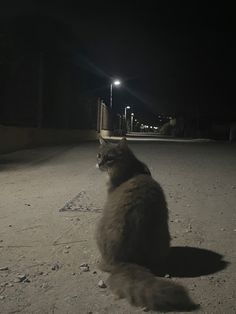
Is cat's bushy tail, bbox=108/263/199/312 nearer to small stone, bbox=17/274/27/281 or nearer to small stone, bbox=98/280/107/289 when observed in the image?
small stone, bbox=98/280/107/289

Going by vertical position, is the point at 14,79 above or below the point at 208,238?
above

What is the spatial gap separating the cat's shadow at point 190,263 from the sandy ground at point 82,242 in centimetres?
1

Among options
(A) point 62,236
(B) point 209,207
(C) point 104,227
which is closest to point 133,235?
(C) point 104,227

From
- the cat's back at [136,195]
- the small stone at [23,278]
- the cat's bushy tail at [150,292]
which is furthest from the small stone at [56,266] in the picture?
the cat's bushy tail at [150,292]

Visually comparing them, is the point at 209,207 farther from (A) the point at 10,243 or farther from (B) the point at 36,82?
(B) the point at 36,82

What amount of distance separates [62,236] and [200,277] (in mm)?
2423

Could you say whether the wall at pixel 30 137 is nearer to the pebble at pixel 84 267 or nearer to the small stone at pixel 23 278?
the pebble at pixel 84 267

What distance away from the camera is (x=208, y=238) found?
7.23 m

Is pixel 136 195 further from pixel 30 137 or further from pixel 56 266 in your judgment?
pixel 30 137

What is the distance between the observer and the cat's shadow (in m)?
5.51

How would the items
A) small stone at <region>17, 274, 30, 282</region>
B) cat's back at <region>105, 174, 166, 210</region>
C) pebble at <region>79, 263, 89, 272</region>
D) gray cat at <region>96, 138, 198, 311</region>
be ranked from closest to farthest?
1. gray cat at <region>96, 138, 198, 311</region>
2. cat's back at <region>105, 174, 166, 210</region>
3. small stone at <region>17, 274, 30, 282</region>
4. pebble at <region>79, 263, 89, 272</region>

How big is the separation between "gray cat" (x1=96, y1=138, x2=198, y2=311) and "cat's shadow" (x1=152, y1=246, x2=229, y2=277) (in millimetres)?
174

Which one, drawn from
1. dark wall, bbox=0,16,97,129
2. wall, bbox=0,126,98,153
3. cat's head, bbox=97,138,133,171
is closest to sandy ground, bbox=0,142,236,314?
cat's head, bbox=97,138,133,171

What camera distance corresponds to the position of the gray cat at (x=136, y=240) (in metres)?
4.37
